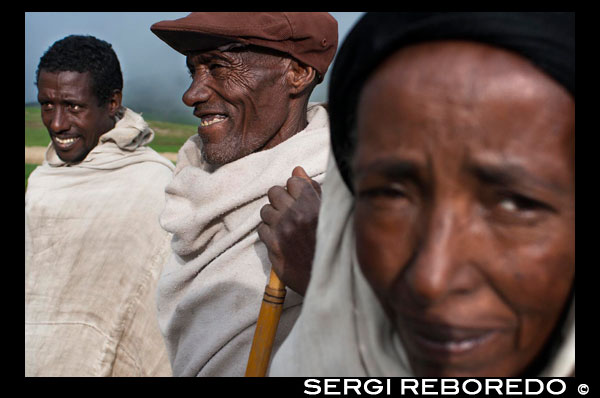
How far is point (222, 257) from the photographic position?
218cm

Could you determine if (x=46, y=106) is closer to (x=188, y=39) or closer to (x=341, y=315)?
(x=188, y=39)

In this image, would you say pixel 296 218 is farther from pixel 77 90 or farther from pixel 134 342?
pixel 77 90

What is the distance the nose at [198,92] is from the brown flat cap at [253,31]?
11 cm

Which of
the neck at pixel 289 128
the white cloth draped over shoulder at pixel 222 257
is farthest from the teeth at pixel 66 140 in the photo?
the neck at pixel 289 128

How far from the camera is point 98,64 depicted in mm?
4566

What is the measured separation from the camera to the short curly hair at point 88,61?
14.5 ft

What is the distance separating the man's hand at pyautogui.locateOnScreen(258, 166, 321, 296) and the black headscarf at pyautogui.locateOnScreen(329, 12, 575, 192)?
85cm

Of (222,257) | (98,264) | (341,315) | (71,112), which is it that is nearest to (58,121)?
(71,112)

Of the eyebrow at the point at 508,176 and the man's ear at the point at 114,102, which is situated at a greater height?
the eyebrow at the point at 508,176

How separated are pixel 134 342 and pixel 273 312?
8.02ft

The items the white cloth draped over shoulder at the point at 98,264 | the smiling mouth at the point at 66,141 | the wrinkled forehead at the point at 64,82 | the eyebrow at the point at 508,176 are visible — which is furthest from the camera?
the smiling mouth at the point at 66,141

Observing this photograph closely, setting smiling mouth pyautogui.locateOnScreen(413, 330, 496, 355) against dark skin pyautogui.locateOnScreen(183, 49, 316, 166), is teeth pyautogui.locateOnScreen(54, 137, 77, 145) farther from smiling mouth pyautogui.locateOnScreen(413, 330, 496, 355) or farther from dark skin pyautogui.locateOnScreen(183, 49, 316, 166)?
smiling mouth pyautogui.locateOnScreen(413, 330, 496, 355)

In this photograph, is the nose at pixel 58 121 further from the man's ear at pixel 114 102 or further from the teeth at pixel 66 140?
the man's ear at pixel 114 102

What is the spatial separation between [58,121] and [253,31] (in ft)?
8.72
